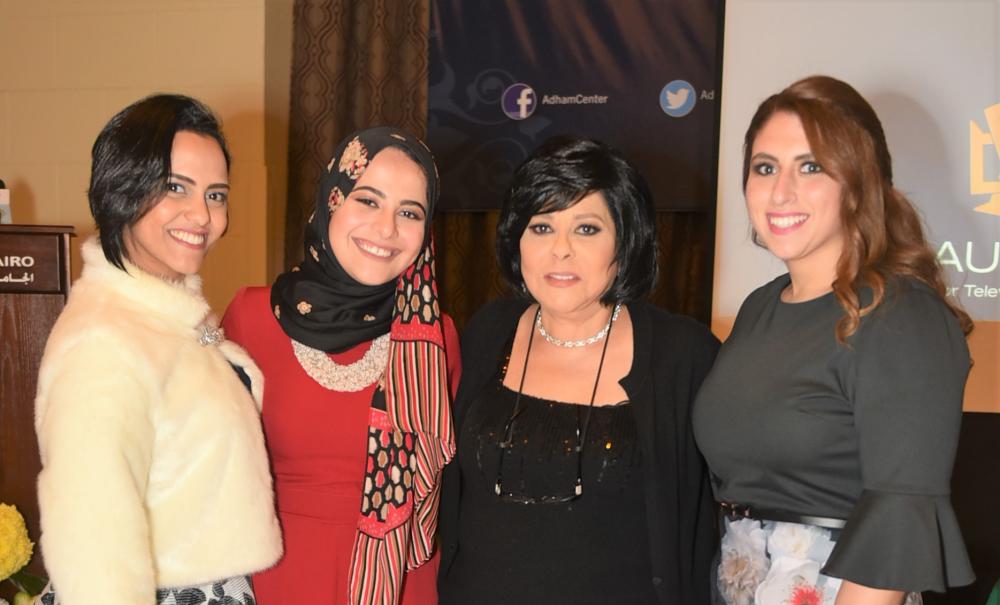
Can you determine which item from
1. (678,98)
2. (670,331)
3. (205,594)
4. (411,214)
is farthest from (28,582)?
(678,98)

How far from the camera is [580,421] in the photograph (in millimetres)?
1773

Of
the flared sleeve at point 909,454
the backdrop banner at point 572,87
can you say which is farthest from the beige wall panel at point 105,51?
the flared sleeve at point 909,454

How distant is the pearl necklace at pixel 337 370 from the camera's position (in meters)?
1.82

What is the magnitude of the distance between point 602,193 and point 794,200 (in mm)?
441

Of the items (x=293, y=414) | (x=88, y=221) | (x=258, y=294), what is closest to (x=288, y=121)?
(x=88, y=221)

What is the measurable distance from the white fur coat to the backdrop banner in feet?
7.54

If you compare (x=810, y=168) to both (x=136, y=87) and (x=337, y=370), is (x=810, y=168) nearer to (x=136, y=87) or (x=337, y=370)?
(x=337, y=370)

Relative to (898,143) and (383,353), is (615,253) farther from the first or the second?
(898,143)

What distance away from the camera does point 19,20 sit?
3922 mm

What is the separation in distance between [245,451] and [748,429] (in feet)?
2.94

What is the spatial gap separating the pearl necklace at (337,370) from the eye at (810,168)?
910 millimetres

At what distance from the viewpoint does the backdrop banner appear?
12.0 ft

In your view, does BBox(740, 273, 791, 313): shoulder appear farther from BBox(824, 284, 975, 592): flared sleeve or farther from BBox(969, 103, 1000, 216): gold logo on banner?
BBox(969, 103, 1000, 216): gold logo on banner

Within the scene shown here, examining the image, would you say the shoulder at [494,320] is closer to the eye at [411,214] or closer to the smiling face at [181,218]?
the eye at [411,214]
